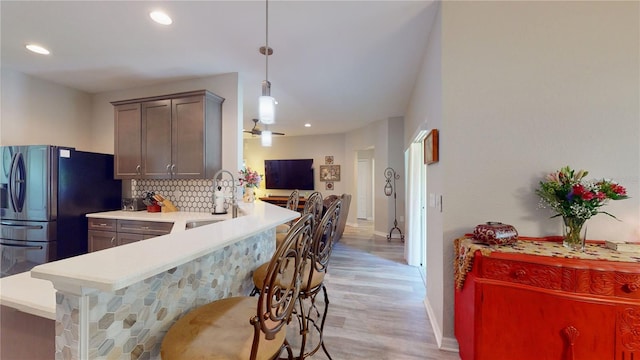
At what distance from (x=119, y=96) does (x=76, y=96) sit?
60 cm

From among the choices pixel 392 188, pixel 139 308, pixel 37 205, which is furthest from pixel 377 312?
pixel 37 205

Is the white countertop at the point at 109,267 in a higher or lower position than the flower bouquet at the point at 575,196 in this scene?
lower

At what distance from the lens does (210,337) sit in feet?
3.08

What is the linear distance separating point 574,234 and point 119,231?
4.24m

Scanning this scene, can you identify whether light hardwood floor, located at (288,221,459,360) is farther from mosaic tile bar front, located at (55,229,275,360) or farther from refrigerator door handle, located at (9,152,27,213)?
refrigerator door handle, located at (9,152,27,213)

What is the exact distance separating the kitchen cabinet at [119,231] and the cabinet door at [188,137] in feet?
2.16

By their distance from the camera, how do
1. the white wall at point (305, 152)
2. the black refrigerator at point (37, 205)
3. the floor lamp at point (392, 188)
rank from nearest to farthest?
the black refrigerator at point (37, 205), the floor lamp at point (392, 188), the white wall at point (305, 152)

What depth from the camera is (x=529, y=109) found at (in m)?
1.75

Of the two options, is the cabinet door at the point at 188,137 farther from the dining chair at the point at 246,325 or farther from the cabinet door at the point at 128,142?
the dining chair at the point at 246,325

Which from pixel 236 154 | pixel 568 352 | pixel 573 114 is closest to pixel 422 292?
pixel 568 352

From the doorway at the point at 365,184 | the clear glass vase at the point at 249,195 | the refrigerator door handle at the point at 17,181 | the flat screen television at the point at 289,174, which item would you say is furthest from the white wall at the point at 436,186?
the doorway at the point at 365,184

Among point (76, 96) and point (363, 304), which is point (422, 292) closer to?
point (363, 304)

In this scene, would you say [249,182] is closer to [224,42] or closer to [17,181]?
[224,42]

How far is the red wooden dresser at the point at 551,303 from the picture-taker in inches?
49.3
